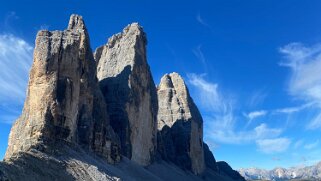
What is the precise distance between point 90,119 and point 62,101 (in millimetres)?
10298

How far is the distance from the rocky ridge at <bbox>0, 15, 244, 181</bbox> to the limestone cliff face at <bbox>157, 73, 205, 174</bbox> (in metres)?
0.46

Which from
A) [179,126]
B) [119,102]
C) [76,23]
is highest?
[76,23]

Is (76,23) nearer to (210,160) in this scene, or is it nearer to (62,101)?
(62,101)

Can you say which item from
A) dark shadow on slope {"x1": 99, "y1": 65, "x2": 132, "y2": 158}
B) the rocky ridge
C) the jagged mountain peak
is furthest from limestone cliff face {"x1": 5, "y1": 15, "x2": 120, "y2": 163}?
dark shadow on slope {"x1": 99, "y1": 65, "x2": 132, "y2": 158}

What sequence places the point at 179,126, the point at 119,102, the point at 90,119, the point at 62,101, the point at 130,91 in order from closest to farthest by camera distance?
the point at 62,101 → the point at 90,119 → the point at 119,102 → the point at 130,91 → the point at 179,126

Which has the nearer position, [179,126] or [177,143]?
[177,143]

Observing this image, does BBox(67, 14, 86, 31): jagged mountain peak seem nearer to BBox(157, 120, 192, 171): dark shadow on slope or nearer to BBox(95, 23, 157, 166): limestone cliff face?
BBox(95, 23, 157, 166): limestone cliff face

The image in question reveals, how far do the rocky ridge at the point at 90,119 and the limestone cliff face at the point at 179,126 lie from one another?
1.52 ft

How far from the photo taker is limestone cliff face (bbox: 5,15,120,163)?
6050 centimetres

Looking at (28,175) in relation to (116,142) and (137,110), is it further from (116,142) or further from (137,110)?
(137,110)

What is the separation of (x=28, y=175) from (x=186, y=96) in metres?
121

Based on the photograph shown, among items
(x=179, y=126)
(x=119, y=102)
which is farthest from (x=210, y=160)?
(x=119, y=102)

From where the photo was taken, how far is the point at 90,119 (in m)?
73.5

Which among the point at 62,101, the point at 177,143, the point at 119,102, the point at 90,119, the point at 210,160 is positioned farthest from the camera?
the point at 210,160
